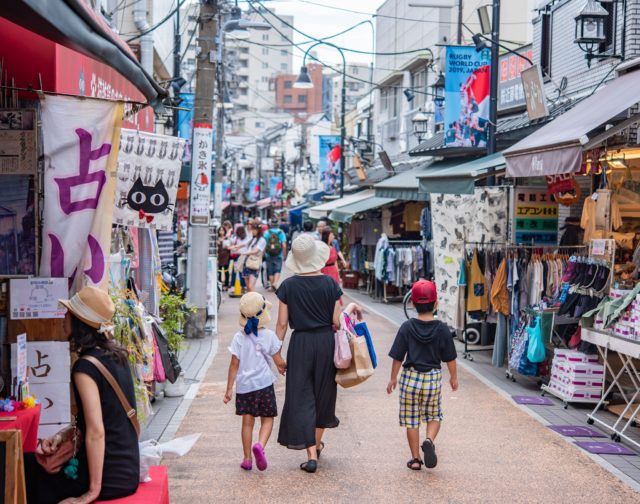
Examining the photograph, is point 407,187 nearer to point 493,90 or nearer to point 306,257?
point 493,90

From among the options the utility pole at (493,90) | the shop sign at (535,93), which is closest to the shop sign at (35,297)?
the shop sign at (535,93)

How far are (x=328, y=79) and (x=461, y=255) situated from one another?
79.6 m

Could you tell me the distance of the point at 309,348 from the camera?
7.63 meters

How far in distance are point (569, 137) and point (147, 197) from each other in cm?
509

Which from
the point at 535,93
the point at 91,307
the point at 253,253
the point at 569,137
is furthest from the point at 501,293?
the point at 253,253

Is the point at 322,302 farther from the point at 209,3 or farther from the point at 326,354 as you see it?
the point at 209,3

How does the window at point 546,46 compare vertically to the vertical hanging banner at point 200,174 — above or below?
above

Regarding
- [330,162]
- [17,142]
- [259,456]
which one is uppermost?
[330,162]

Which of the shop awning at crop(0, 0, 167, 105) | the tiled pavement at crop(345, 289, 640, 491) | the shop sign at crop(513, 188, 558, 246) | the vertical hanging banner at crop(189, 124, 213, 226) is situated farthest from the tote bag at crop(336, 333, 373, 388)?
the vertical hanging banner at crop(189, 124, 213, 226)

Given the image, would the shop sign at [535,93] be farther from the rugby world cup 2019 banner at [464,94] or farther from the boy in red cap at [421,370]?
the boy in red cap at [421,370]

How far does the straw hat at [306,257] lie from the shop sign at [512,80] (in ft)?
45.4

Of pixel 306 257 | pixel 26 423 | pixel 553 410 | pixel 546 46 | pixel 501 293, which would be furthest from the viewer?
pixel 546 46

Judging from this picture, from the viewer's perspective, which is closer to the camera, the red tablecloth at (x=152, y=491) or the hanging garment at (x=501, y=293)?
the red tablecloth at (x=152, y=491)

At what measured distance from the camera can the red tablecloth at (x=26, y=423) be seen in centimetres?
509
